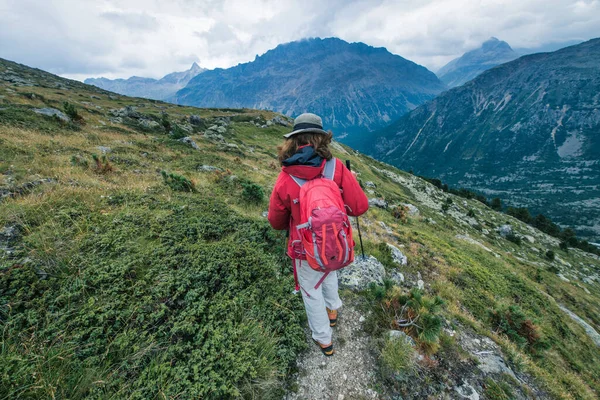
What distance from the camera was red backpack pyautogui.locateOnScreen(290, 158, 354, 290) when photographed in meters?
3.16

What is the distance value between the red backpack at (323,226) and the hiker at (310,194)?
0.02 metres

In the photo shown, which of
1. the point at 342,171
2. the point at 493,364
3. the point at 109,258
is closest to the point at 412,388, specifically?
the point at 493,364

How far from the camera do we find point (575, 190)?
179 meters

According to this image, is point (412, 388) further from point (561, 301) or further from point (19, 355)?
point (561, 301)

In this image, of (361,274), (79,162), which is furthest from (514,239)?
(79,162)

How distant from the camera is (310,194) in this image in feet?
11.2

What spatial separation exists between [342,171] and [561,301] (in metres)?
19.1

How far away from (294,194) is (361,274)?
3732mm

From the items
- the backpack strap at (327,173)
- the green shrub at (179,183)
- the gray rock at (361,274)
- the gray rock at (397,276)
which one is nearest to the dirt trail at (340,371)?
the gray rock at (361,274)

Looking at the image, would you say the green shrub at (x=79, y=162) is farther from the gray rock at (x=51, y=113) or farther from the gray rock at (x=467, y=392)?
the gray rock at (x=467, y=392)

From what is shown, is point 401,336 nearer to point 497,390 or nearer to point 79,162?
point 497,390

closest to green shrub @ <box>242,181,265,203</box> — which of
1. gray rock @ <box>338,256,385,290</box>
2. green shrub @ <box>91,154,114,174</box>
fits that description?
gray rock @ <box>338,256,385,290</box>

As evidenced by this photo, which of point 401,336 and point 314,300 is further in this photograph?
point 401,336

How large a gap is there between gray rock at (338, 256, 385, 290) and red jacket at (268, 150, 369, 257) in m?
2.53
